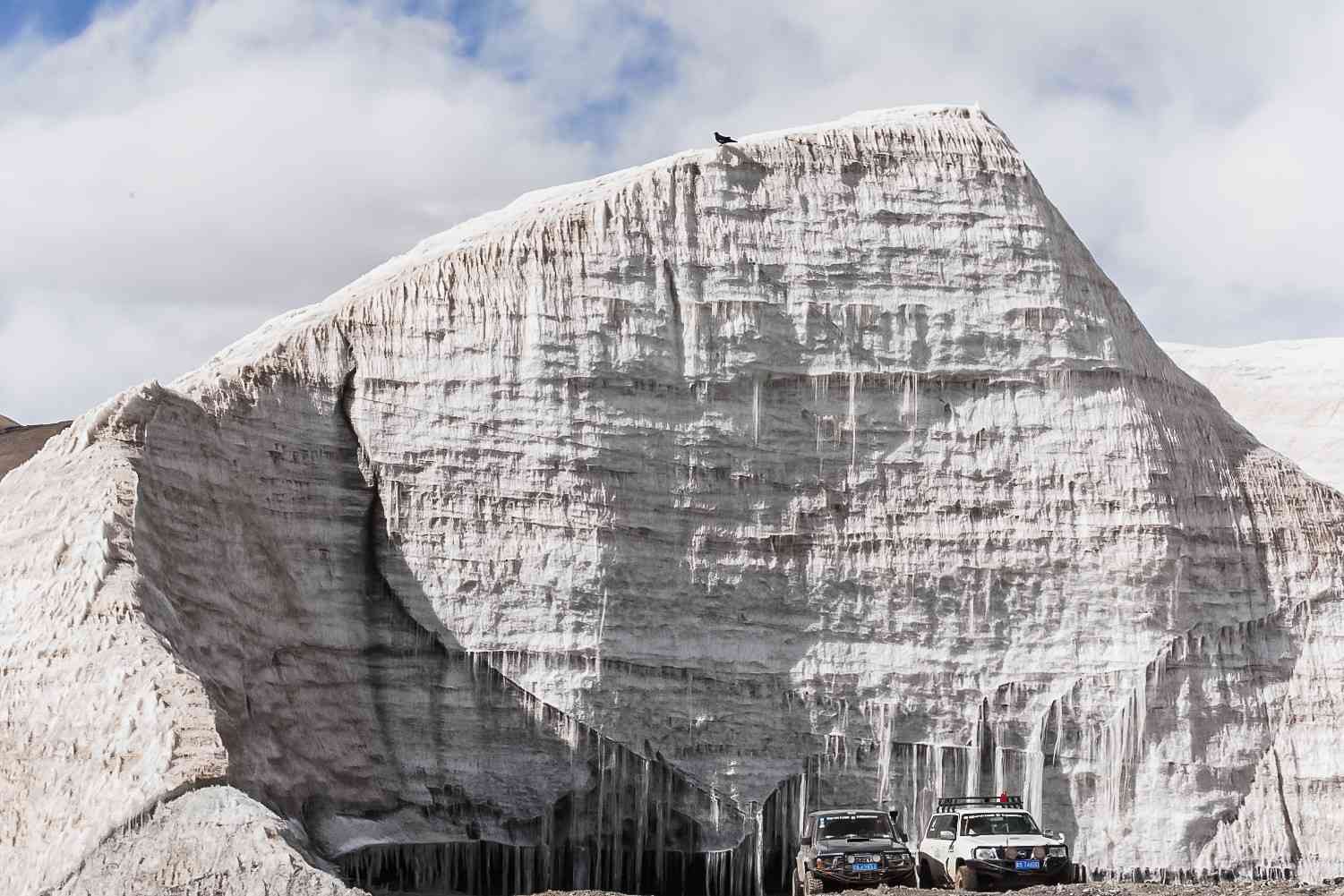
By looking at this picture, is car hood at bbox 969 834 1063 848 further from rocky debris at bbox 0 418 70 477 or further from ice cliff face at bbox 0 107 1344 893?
rocky debris at bbox 0 418 70 477

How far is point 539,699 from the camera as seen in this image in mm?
21516

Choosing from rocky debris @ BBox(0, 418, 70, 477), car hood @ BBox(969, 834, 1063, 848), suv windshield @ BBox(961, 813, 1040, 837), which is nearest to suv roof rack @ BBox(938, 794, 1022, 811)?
suv windshield @ BBox(961, 813, 1040, 837)

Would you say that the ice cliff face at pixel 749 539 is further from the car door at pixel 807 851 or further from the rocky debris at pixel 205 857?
the rocky debris at pixel 205 857

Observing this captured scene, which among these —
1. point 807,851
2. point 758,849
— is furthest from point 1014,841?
point 758,849

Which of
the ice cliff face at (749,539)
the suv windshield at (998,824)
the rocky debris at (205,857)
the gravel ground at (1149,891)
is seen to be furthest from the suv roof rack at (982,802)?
the rocky debris at (205,857)

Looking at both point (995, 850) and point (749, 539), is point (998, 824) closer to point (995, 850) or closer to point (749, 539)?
point (995, 850)

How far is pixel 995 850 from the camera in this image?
17312mm

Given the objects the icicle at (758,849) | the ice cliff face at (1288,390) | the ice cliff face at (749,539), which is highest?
the ice cliff face at (1288,390)

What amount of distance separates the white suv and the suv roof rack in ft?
0.05

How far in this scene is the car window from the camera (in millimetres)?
18328

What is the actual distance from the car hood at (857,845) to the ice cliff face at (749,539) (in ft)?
13.3

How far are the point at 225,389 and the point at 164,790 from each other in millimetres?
7188

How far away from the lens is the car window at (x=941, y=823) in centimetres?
1833

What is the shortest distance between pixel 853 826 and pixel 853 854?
70 cm
